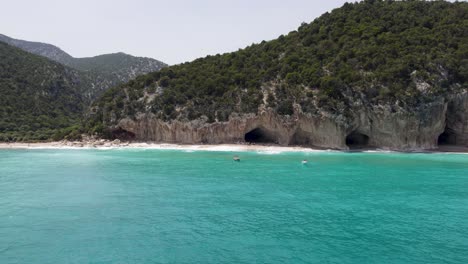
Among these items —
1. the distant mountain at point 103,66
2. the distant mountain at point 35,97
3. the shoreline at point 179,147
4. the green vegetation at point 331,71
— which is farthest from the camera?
the distant mountain at point 103,66

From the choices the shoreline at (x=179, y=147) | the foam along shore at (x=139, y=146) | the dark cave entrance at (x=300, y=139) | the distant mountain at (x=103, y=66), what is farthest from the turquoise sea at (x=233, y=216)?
the distant mountain at (x=103, y=66)

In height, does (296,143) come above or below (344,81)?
below

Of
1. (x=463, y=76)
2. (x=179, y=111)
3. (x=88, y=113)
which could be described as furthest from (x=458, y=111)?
(x=88, y=113)

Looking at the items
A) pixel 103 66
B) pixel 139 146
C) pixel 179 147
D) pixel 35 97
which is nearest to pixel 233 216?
pixel 179 147

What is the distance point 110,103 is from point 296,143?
3132cm

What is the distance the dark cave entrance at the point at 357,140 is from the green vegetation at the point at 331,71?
5873mm

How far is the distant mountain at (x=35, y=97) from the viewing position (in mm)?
63750

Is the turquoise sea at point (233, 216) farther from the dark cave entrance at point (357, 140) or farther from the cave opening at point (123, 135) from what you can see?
the cave opening at point (123, 135)

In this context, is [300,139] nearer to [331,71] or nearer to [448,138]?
[331,71]

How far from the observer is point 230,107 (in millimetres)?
51969

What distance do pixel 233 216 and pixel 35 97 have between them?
74937mm

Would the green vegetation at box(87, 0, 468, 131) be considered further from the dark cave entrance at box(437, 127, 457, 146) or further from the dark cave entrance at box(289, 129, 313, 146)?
the dark cave entrance at box(437, 127, 457, 146)

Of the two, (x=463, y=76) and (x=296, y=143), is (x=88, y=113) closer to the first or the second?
(x=296, y=143)

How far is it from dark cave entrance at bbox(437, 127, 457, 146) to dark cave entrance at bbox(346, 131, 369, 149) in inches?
439
